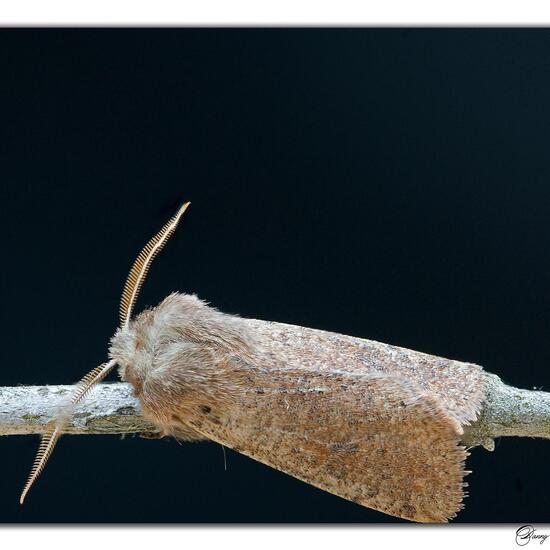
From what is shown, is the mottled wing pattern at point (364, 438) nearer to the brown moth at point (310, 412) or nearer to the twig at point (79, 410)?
the brown moth at point (310, 412)

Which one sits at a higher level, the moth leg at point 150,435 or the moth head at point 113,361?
the moth head at point 113,361

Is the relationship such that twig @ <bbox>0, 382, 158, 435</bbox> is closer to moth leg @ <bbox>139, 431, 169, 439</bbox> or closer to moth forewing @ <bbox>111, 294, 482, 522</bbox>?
moth leg @ <bbox>139, 431, 169, 439</bbox>

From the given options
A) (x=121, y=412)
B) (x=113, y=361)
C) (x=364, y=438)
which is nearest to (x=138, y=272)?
(x=113, y=361)

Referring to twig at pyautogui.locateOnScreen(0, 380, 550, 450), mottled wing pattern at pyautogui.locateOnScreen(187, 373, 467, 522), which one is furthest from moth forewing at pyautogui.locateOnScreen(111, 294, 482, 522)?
twig at pyautogui.locateOnScreen(0, 380, 550, 450)

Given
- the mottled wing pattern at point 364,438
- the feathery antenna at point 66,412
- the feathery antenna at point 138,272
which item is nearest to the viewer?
the mottled wing pattern at point 364,438

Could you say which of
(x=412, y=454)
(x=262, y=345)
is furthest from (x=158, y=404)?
(x=412, y=454)

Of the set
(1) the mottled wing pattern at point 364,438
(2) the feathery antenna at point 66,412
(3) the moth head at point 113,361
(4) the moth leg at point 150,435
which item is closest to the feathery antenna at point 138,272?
(3) the moth head at point 113,361

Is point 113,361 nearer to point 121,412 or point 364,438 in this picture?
point 121,412
